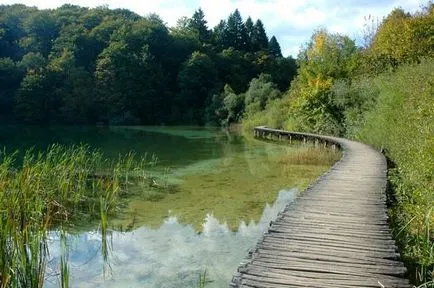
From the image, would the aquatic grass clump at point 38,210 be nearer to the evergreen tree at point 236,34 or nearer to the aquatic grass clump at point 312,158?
the aquatic grass clump at point 312,158

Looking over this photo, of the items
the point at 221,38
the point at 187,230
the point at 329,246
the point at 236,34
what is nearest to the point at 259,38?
the point at 236,34

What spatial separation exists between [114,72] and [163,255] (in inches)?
1854

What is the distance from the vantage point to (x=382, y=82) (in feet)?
55.1

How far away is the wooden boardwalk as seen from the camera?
4160mm

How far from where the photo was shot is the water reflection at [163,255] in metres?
5.61

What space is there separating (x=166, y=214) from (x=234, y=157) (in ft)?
31.8

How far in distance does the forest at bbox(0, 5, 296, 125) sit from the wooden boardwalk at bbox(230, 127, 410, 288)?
3579 centimetres

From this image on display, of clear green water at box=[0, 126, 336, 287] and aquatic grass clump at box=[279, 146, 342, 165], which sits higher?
aquatic grass clump at box=[279, 146, 342, 165]

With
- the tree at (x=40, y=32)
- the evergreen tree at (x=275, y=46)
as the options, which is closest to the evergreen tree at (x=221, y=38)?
the evergreen tree at (x=275, y=46)

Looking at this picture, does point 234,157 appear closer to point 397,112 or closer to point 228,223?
point 397,112

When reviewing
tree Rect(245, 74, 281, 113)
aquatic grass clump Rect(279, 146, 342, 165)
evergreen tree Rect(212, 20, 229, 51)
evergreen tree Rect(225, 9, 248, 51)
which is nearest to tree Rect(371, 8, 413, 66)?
aquatic grass clump Rect(279, 146, 342, 165)

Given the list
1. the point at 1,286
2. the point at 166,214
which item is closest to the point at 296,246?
the point at 1,286

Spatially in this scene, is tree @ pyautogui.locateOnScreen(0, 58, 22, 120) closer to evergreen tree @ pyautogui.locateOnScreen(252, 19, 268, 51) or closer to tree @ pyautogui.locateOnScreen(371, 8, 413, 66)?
evergreen tree @ pyautogui.locateOnScreen(252, 19, 268, 51)

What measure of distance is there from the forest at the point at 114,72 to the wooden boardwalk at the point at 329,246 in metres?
35.8
